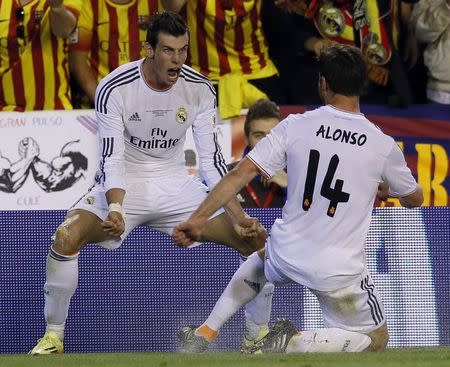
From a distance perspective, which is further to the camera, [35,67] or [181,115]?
[35,67]

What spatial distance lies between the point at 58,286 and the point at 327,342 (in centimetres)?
189

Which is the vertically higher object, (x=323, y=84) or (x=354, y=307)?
(x=323, y=84)

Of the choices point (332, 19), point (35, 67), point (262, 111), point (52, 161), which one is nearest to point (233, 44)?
point (332, 19)

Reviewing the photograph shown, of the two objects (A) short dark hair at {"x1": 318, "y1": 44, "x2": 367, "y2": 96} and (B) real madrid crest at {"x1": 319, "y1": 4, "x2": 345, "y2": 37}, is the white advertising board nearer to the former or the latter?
(B) real madrid crest at {"x1": 319, "y1": 4, "x2": 345, "y2": 37}

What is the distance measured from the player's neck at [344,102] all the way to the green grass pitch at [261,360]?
1.28 m

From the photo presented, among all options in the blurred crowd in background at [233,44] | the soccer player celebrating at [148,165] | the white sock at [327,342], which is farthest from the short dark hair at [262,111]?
the white sock at [327,342]

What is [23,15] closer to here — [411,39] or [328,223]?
[411,39]

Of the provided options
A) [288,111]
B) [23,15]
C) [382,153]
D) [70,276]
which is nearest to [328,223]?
[382,153]

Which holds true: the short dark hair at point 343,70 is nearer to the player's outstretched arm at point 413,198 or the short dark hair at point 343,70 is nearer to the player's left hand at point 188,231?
the player's outstretched arm at point 413,198

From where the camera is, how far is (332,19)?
10.2 m

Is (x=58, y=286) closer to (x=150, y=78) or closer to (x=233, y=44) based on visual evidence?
(x=150, y=78)

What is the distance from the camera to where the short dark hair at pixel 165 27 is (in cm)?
776

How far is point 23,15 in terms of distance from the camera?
390 inches

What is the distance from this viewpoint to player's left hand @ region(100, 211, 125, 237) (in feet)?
24.2
